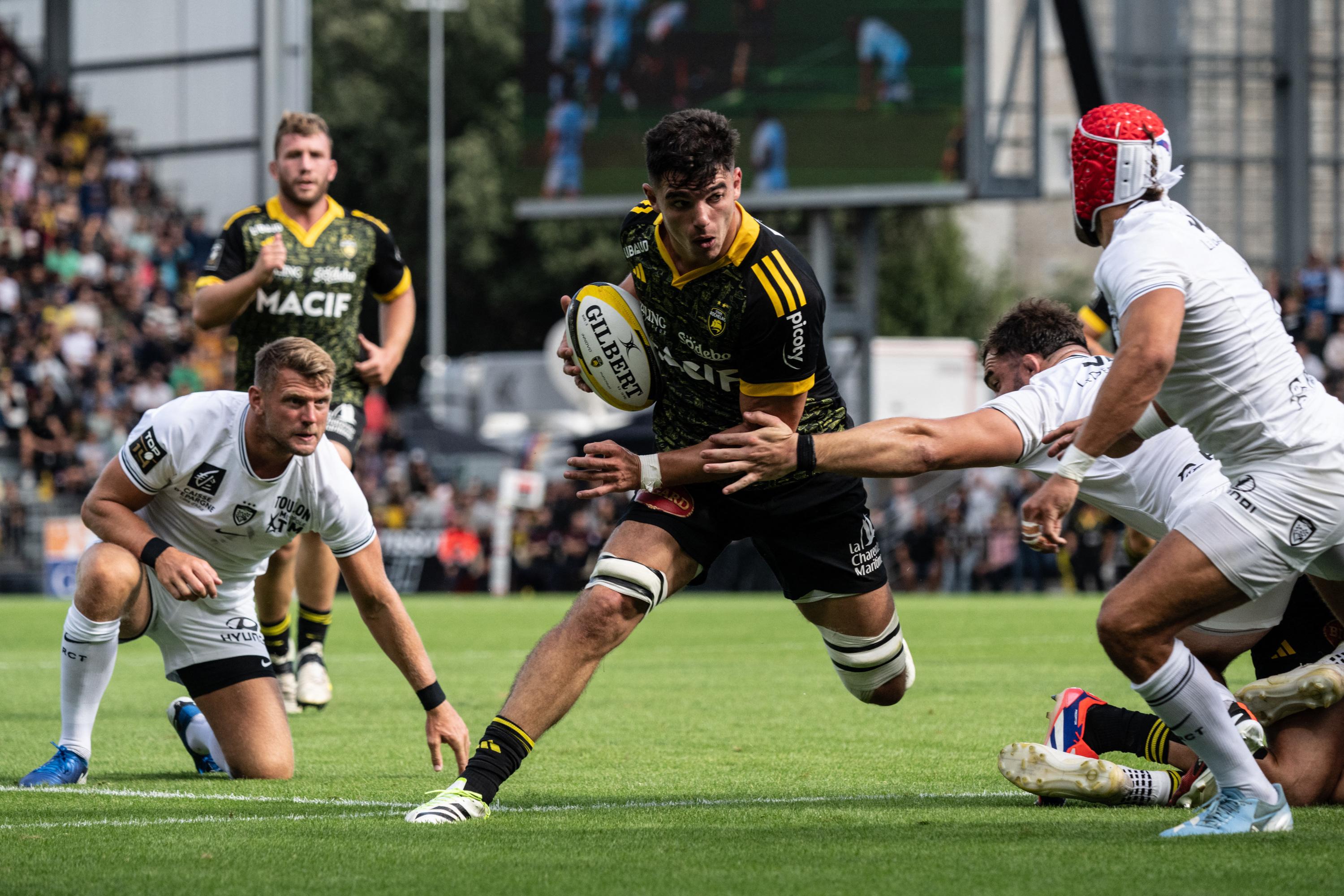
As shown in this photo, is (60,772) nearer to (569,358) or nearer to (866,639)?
(569,358)

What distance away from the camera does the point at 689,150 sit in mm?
5238

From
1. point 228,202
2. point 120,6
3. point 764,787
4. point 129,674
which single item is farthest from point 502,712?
point 120,6

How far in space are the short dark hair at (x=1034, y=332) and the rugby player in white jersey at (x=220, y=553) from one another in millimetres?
2283

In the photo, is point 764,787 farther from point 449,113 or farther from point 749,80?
point 449,113

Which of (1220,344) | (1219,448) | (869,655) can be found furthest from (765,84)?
(1220,344)

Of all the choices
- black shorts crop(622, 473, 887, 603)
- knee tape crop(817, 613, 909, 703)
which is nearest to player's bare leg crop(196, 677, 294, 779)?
black shorts crop(622, 473, 887, 603)

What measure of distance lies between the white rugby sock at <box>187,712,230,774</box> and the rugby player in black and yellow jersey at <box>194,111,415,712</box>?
1825 millimetres

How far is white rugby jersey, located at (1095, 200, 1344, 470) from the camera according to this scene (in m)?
4.90

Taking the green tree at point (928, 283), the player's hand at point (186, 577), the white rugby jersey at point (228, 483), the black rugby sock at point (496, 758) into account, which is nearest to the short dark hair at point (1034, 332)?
the black rugby sock at point (496, 758)

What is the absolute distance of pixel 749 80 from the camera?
24625 mm

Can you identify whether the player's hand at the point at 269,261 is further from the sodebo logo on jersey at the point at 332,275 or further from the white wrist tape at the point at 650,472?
the white wrist tape at the point at 650,472

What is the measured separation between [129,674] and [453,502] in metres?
14.6

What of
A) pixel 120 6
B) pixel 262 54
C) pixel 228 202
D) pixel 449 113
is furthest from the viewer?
pixel 449 113

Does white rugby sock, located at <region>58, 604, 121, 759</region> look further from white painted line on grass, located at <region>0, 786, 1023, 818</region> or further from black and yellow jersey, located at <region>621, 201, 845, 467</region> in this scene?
black and yellow jersey, located at <region>621, 201, 845, 467</region>
